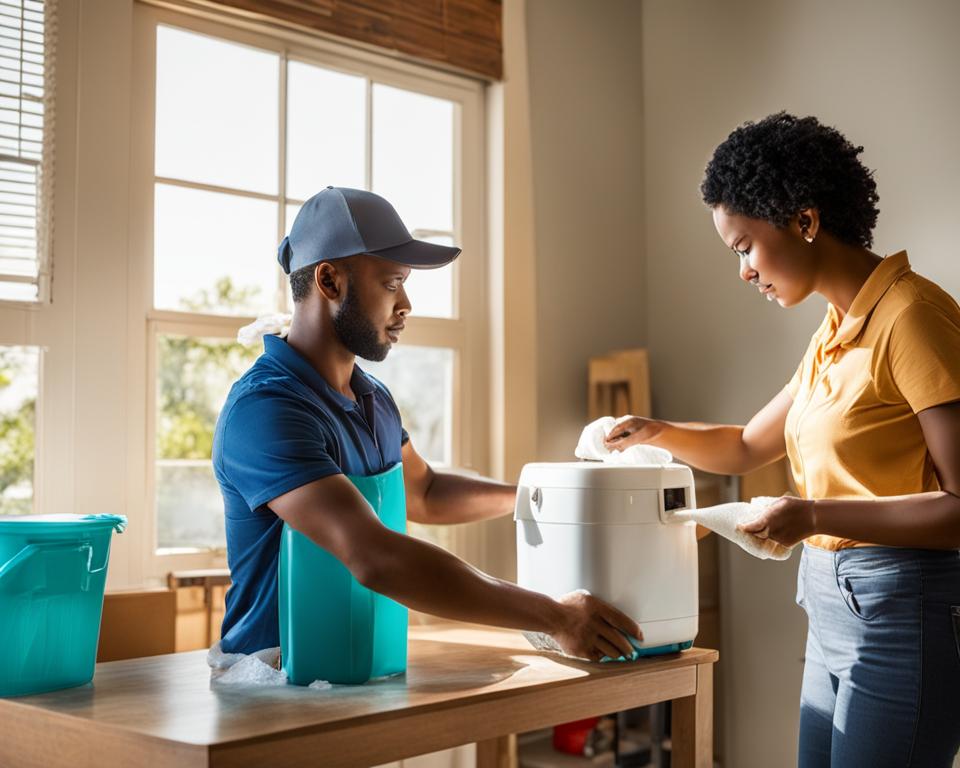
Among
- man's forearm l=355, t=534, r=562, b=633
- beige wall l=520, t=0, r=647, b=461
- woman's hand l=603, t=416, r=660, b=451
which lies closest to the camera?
man's forearm l=355, t=534, r=562, b=633

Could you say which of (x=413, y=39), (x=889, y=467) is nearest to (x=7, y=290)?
(x=413, y=39)

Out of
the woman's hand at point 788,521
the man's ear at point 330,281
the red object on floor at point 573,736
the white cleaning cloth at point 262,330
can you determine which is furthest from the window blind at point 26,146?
the red object on floor at point 573,736

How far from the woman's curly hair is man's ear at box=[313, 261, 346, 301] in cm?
65

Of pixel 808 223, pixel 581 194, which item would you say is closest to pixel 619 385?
pixel 581 194

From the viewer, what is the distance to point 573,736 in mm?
3049

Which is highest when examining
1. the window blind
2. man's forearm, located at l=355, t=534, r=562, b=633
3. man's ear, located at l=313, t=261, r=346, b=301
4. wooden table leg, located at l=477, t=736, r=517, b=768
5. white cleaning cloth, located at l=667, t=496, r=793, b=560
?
the window blind

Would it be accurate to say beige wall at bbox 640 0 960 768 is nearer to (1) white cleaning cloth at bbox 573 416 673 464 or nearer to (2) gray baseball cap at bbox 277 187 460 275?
(1) white cleaning cloth at bbox 573 416 673 464

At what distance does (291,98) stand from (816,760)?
2.05 m

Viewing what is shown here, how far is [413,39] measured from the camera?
116 inches

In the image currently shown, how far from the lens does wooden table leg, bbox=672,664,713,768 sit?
1.70 m

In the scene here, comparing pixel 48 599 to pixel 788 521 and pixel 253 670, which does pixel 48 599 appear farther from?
pixel 788 521

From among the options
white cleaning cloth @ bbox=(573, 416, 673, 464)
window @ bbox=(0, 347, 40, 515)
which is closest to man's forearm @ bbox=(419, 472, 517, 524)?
white cleaning cloth @ bbox=(573, 416, 673, 464)

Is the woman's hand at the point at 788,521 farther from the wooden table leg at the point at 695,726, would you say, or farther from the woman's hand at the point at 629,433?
the woman's hand at the point at 629,433

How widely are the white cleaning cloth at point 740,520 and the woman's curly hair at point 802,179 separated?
45 centimetres
